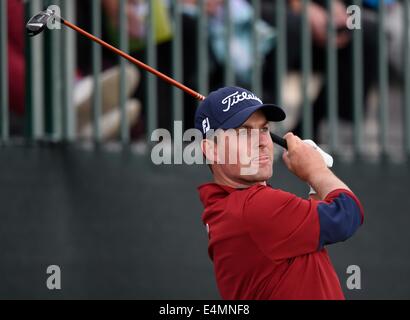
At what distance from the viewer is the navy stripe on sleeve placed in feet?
12.9

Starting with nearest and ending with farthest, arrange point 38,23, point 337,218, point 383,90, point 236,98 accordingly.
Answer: point 337,218 < point 236,98 < point 38,23 < point 383,90

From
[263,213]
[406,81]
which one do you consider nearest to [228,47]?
[406,81]

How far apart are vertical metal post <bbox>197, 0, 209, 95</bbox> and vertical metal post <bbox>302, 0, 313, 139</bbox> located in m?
0.64

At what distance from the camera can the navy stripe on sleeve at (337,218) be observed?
3.94m

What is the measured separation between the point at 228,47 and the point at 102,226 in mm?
1380

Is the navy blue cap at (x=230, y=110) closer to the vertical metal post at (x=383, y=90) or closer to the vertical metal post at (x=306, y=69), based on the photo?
the vertical metal post at (x=306, y=69)

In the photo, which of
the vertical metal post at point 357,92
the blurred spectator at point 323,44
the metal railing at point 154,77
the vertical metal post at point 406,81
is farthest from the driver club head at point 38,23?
the vertical metal post at point 406,81

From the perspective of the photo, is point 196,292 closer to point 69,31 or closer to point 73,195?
point 73,195

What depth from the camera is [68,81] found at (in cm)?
712

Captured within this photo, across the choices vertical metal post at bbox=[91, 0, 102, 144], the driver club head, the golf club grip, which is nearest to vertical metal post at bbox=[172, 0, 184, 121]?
vertical metal post at bbox=[91, 0, 102, 144]

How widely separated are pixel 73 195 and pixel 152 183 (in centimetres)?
49

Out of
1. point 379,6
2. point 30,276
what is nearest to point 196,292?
point 30,276

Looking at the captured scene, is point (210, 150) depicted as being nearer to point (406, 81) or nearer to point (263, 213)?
point (263, 213)

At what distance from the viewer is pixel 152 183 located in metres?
7.18
